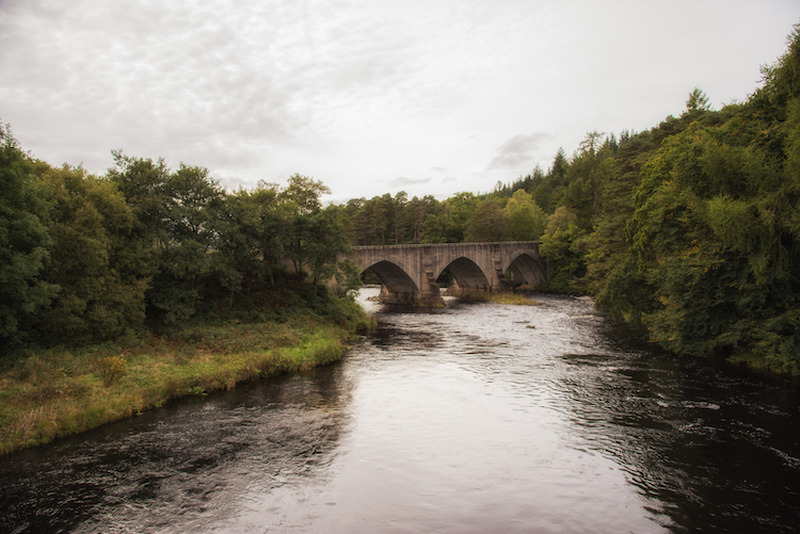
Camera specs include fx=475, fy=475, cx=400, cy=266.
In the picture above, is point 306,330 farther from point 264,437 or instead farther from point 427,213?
point 427,213

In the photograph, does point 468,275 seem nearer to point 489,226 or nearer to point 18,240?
point 489,226

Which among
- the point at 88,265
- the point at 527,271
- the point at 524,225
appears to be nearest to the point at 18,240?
the point at 88,265

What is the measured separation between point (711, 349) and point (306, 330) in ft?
82.1

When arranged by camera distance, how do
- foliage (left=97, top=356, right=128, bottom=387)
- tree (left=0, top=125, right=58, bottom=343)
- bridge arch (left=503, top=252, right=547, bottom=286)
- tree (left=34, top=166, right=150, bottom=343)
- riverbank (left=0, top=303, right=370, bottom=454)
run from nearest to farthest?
riverbank (left=0, top=303, right=370, bottom=454) → tree (left=0, top=125, right=58, bottom=343) → foliage (left=97, top=356, right=128, bottom=387) → tree (left=34, top=166, right=150, bottom=343) → bridge arch (left=503, top=252, right=547, bottom=286)

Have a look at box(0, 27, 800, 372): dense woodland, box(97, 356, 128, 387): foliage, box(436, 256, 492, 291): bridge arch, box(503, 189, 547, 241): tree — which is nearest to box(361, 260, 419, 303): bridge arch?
box(436, 256, 492, 291): bridge arch

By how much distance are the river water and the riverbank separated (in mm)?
783

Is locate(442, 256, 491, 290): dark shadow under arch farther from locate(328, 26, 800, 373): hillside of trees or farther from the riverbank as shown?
the riverbank

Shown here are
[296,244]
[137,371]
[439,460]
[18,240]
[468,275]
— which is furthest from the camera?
[468,275]

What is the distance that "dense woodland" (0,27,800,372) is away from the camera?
1927 centimetres

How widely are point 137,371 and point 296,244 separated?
18396 millimetres

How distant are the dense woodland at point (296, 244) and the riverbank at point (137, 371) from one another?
177 centimetres

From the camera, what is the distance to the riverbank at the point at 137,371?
16.4 m

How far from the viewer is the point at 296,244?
3831 centimetres

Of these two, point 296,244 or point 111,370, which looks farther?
point 296,244
